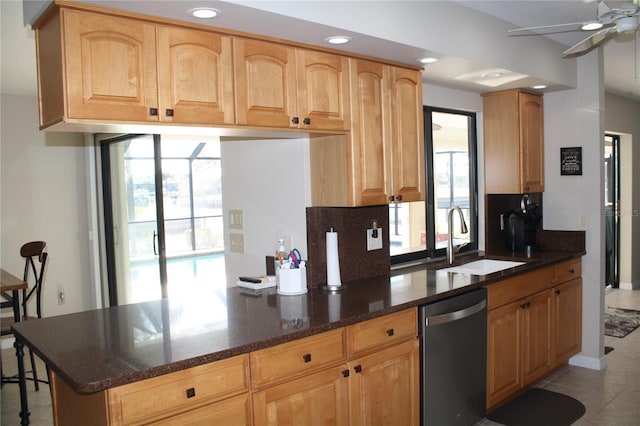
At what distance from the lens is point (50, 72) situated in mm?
2080

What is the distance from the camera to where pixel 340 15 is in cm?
248

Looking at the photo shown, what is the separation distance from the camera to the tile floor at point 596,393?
11.2 feet

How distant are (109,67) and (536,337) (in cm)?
324

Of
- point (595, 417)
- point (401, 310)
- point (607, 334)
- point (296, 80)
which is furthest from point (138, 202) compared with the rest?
point (607, 334)

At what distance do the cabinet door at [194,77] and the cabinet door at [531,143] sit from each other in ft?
8.98

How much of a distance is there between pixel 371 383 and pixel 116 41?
1858mm

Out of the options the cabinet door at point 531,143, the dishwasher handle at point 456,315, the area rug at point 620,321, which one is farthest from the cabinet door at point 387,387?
the area rug at point 620,321

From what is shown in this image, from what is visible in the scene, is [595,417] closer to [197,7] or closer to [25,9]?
[197,7]

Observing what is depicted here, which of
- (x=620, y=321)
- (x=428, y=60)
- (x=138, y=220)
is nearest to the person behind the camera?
(x=428, y=60)

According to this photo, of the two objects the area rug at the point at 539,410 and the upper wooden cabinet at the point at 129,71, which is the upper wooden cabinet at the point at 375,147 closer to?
the upper wooden cabinet at the point at 129,71

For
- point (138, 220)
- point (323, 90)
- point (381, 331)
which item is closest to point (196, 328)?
point (381, 331)

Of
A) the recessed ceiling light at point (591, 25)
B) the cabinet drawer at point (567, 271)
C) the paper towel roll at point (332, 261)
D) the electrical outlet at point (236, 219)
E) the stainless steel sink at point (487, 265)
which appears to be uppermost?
the recessed ceiling light at point (591, 25)

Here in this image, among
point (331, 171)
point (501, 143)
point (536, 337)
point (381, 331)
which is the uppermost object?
point (501, 143)

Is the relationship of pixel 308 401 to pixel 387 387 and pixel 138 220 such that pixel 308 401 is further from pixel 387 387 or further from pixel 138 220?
pixel 138 220
